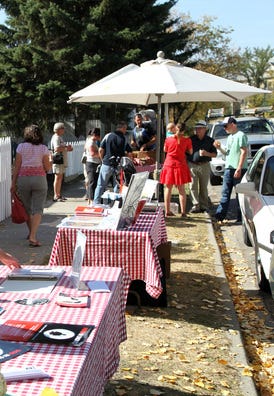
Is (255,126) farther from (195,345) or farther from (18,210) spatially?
(195,345)

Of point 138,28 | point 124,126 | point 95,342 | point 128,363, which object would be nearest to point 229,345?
point 128,363

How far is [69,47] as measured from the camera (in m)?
28.6

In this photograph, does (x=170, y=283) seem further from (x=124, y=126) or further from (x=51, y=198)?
(x=51, y=198)

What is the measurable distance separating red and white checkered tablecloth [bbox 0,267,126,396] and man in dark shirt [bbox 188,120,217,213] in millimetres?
8159

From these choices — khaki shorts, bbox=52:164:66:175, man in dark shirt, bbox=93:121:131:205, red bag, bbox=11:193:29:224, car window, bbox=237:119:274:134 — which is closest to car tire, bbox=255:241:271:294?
red bag, bbox=11:193:29:224

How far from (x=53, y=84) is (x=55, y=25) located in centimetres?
322

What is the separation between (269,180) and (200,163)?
13.9 ft

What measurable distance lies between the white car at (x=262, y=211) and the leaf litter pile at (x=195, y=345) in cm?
47

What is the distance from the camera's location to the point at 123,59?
27.4 metres

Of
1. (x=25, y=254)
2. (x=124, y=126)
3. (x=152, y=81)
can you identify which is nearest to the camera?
(x=25, y=254)

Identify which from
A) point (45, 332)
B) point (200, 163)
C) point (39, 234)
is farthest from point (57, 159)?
point (45, 332)

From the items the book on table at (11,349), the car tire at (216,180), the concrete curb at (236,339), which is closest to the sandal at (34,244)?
the concrete curb at (236,339)

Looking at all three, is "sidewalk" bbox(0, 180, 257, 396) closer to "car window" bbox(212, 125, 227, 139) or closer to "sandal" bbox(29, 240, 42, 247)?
"sandal" bbox(29, 240, 42, 247)

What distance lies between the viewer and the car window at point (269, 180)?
7.35m
